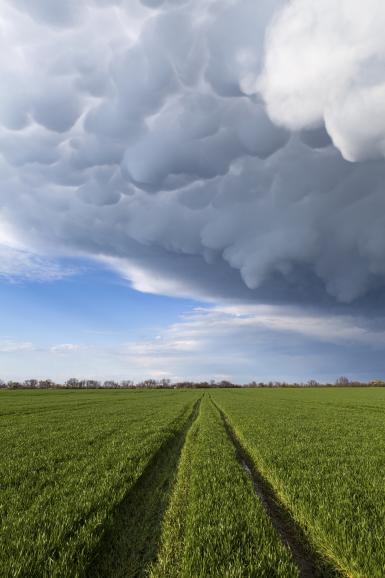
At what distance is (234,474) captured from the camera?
12406 millimetres

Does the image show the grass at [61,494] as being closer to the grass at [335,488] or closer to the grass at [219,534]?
the grass at [219,534]

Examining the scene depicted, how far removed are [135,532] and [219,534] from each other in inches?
84.9

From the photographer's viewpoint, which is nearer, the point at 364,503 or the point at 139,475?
the point at 364,503

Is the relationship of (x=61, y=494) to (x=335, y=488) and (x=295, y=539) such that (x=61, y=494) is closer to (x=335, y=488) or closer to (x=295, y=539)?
(x=295, y=539)

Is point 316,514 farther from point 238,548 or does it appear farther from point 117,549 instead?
point 117,549

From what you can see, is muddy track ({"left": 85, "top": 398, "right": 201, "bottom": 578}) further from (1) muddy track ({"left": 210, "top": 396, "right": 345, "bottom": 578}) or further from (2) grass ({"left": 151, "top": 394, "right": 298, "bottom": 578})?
(1) muddy track ({"left": 210, "top": 396, "right": 345, "bottom": 578})

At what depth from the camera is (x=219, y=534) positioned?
24.1ft

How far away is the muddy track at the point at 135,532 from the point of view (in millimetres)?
6645

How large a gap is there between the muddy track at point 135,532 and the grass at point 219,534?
0.29 m

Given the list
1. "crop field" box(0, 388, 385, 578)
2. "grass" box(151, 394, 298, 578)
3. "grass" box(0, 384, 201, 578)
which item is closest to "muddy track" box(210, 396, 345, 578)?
"crop field" box(0, 388, 385, 578)

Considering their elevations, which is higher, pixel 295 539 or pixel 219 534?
pixel 219 534

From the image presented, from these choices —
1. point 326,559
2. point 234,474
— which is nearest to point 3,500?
point 234,474

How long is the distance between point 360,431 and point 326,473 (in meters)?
14.6

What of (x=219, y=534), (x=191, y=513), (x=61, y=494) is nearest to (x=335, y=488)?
(x=191, y=513)
